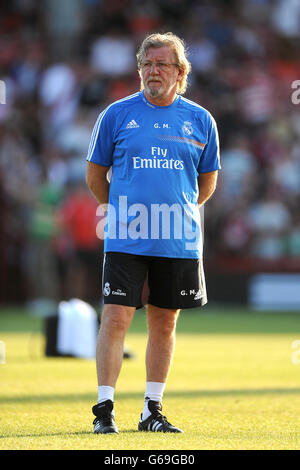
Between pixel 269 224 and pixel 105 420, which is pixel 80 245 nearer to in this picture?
pixel 269 224

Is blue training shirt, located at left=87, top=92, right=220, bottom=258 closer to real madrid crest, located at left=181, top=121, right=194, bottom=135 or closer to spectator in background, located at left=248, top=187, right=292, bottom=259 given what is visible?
real madrid crest, located at left=181, top=121, right=194, bottom=135

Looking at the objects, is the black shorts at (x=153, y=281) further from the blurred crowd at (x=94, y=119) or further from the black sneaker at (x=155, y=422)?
the blurred crowd at (x=94, y=119)

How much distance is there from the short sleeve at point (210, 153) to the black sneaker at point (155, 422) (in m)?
1.42

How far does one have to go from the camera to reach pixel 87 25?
2139 cm

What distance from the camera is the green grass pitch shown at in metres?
5.20

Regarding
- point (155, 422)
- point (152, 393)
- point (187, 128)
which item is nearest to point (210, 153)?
point (187, 128)

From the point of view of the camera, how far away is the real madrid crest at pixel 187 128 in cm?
576

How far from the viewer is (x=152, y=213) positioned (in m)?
5.57

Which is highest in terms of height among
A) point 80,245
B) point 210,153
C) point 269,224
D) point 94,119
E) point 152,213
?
point 94,119

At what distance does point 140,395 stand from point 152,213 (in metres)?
2.26

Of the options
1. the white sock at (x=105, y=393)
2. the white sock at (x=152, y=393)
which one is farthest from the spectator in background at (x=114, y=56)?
the white sock at (x=105, y=393)

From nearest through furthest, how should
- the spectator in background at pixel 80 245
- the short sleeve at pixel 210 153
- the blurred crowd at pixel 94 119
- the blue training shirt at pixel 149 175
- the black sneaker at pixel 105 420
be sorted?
the black sneaker at pixel 105 420 < the blue training shirt at pixel 149 175 < the short sleeve at pixel 210 153 < the spectator in background at pixel 80 245 < the blurred crowd at pixel 94 119

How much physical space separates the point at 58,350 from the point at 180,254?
15.5 feet
